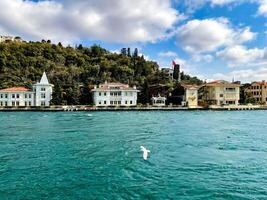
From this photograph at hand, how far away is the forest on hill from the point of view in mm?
93062

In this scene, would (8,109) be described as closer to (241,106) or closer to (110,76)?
(110,76)

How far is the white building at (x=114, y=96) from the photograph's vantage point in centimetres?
8725

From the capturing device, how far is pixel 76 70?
118000 millimetres

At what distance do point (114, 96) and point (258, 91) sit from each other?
180 feet

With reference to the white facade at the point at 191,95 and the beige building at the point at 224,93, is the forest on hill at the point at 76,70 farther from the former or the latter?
the beige building at the point at 224,93

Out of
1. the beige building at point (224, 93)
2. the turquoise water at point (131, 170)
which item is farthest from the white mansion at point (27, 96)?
the turquoise water at point (131, 170)

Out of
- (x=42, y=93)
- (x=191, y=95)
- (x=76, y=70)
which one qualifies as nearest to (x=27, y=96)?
(x=42, y=93)

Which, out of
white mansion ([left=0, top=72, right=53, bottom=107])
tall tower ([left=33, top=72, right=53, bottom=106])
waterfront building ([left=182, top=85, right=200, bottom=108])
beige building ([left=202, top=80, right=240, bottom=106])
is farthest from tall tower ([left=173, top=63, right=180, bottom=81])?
white mansion ([left=0, top=72, right=53, bottom=107])

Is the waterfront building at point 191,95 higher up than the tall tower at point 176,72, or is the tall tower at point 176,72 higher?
the tall tower at point 176,72

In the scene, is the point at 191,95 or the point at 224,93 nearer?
the point at 191,95

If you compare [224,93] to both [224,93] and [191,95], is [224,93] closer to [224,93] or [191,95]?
[224,93]

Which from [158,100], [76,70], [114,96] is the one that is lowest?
[158,100]

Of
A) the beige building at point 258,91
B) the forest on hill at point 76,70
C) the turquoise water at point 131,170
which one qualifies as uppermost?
the forest on hill at point 76,70

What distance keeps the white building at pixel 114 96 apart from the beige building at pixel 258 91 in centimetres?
4504
